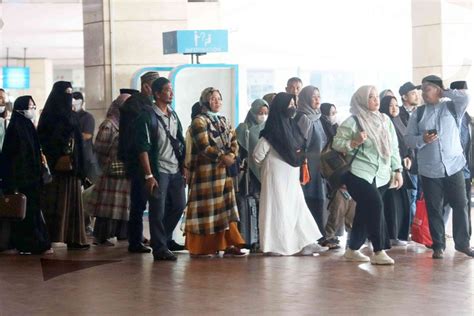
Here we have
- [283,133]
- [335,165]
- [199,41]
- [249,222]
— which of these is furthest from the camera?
[199,41]

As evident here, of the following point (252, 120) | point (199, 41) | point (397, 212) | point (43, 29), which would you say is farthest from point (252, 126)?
point (43, 29)

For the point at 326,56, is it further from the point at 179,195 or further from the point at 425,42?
the point at 179,195

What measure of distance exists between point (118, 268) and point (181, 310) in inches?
99.8

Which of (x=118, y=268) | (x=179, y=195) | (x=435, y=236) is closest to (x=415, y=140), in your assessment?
(x=435, y=236)

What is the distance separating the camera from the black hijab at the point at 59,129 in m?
11.3

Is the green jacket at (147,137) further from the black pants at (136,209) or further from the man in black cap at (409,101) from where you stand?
the man in black cap at (409,101)

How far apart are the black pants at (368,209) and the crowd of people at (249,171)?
0.04 ft

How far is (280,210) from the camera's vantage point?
10.4 metres

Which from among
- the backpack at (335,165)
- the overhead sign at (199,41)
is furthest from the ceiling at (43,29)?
the backpack at (335,165)

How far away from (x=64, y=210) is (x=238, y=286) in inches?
143

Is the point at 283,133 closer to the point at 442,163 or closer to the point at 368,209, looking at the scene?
the point at 368,209

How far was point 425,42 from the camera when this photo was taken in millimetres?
17766

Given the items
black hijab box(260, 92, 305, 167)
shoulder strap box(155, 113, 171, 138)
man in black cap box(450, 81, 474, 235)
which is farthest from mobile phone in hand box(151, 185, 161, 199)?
man in black cap box(450, 81, 474, 235)

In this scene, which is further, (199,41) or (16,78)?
(16,78)
